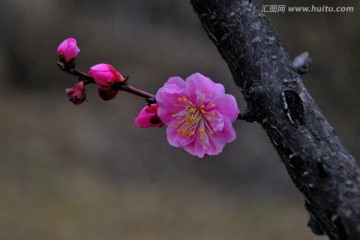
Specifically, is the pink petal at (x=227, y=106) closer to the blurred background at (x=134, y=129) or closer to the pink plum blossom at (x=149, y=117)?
the pink plum blossom at (x=149, y=117)

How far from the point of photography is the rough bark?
1.18 ft

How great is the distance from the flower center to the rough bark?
12cm

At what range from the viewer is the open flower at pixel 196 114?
1.76 feet

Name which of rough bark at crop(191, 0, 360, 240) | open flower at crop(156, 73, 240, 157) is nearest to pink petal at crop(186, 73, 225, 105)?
open flower at crop(156, 73, 240, 157)

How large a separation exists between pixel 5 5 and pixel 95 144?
90 centimetres

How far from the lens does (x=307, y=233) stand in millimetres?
2359

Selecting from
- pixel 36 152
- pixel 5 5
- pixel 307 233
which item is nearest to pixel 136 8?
pixel 5 5

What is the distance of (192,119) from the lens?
587mm

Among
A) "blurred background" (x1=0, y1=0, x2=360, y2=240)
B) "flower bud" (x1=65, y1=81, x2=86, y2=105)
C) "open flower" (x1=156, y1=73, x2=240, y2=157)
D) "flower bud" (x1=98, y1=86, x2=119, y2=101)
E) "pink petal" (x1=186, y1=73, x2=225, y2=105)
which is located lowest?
"flower bud" (x1=65, y1=81, x2=86, y2=105)

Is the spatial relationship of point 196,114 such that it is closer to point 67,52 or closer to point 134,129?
point 67,52

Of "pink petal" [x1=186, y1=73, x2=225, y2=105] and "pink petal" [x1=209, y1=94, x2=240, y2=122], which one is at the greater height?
"pink petal" [x1=186, y1=73, x2=225, y2=105]

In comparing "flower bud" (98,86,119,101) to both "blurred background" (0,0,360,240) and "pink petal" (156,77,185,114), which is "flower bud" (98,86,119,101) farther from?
"blurred background" (0,0,360,240)

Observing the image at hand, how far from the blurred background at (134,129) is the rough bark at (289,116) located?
187cm

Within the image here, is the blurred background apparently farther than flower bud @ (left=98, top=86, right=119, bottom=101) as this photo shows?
Yes
